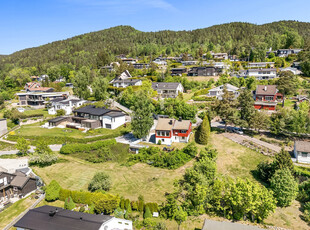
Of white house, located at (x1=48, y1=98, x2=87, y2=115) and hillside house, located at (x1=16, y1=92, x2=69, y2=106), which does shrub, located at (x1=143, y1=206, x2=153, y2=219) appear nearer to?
white house, located at (x1=48, y1=98, x2=87, y2=115)

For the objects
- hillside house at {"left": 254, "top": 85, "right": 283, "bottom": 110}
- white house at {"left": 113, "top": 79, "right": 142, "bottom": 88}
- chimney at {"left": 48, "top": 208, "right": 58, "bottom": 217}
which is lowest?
chimney at {"left": 48, "top": 208, "right": 58, "bottom": 217}

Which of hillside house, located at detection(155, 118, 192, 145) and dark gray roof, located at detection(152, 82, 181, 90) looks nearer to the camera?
hillside house, located at detection(155, 118, 192, 145)

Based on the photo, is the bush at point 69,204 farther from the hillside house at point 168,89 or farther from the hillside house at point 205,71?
the hillside house at point 205,71

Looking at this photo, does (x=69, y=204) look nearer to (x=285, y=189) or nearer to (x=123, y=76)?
(x=285, y=189)

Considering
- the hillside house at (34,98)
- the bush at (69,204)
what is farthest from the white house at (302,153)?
the hillside house at (34,98)

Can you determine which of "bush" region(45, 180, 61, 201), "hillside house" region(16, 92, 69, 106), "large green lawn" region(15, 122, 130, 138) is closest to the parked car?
"large green lawn" region(15, 122, 130, 138)

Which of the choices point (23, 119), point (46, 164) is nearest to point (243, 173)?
point (46, 164)

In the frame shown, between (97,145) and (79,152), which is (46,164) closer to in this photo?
(79,152)
